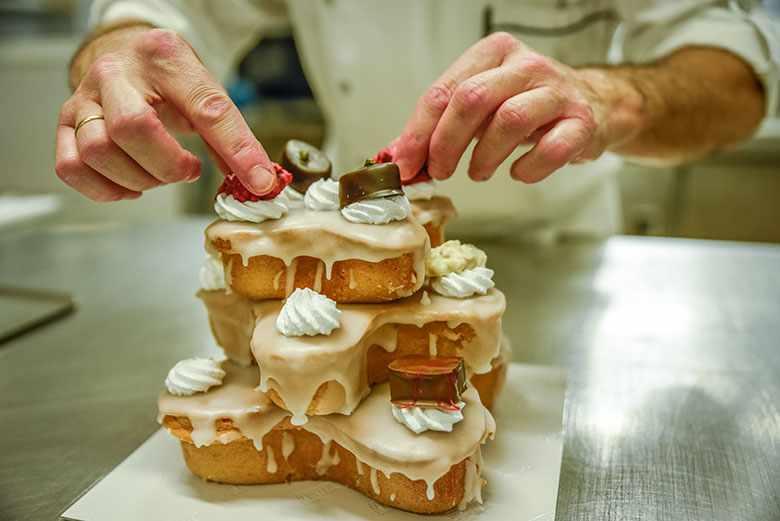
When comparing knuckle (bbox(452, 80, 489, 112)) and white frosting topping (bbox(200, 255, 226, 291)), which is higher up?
knuckle (bbox(452, 80, 489, 112))

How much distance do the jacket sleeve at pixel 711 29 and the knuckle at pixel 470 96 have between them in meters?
1.11

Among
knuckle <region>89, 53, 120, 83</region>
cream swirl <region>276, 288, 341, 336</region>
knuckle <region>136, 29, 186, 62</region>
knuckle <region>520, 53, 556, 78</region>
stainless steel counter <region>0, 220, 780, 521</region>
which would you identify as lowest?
stainless steel counter <region>0, 220, 780, 521</region>

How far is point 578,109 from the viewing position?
51.5 inches

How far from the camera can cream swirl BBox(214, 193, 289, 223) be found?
113 centimetres

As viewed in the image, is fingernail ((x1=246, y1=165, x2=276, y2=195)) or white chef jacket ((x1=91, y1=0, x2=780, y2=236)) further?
white chef jacket ((x1=91, y1=0, x2=780, y2=236))

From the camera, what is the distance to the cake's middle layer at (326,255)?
110 centimetres

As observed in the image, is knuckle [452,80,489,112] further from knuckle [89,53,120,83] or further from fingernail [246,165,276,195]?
knuckle [89,53,120,83]

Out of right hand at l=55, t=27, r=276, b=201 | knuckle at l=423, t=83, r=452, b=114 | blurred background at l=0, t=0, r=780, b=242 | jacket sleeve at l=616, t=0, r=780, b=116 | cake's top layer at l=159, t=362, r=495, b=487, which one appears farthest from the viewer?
blurred background at l=0, t=0, r=780, b=242

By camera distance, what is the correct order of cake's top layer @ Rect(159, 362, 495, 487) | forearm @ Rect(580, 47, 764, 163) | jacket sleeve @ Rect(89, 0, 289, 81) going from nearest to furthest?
cake's top layer @ Rect(159, 362, 495, 487), forearm @ Rect(580, 47, 764, 163), jacket sleeve @ Rect(89, 0, 289, 81)

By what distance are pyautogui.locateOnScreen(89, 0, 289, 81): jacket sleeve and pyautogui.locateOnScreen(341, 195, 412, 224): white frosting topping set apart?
1.37m

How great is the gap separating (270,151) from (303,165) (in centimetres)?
325

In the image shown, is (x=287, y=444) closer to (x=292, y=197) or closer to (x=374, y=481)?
(x=374, y=481)

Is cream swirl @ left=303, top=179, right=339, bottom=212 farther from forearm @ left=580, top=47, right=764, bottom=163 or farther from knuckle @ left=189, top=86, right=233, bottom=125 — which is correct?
forearm @ left=580, top=47, right=764, bottom=163

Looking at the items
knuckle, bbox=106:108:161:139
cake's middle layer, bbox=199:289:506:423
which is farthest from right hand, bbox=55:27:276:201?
cake's middle layer, bbox=199:289:506:423
